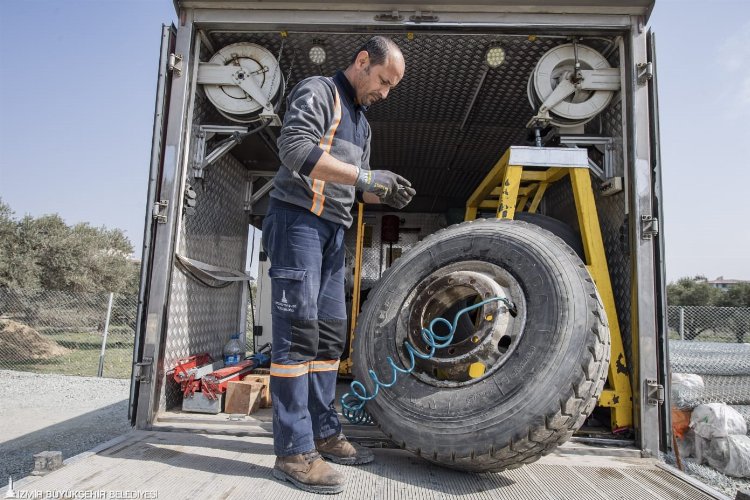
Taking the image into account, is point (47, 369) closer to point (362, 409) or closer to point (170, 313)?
point (170, 313)

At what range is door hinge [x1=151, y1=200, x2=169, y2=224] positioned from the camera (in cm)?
265

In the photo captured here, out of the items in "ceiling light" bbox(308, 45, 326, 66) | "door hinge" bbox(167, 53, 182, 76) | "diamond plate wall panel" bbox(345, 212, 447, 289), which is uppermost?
"ceiling light" bbox(308, 45, 326, 66)

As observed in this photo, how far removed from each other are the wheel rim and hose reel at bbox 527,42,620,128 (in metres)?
1.45

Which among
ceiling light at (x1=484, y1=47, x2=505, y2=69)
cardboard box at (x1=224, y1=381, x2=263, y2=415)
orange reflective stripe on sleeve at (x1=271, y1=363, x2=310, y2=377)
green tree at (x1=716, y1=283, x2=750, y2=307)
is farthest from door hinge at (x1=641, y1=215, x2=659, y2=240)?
green tree at (x1=716, y1=283, x2=750, y2=307)

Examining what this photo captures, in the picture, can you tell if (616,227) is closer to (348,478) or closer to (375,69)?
(375,69)

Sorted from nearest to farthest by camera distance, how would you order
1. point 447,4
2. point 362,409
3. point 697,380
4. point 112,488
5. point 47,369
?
1. point 112,488
2. point 362,409
3. point 447,4
4. point 697,380
5. point 47,369

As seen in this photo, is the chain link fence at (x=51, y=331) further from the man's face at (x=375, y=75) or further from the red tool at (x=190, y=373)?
the man's face at (x=375, y=75)

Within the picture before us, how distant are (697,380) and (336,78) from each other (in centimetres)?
504

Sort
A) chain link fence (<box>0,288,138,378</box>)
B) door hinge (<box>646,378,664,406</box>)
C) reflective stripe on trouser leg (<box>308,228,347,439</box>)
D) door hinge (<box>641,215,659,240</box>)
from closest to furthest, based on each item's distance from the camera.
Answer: reflective stripe on trouser leg (<box>308,228,347,439</box>), door hinge (<box>646,378,664,406</box>), door hinge (<box>641,215,659,240</box>), chain link fence (<box>0,288,138,378</box>)

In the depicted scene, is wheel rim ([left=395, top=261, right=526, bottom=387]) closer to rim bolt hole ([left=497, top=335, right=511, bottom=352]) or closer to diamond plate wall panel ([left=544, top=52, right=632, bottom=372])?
rim bolt hole ([left=497, top=335, right=511, bottom=352])

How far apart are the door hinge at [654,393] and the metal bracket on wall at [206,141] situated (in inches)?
116

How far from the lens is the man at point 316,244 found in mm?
1895

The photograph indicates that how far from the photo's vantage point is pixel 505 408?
1.84 meters

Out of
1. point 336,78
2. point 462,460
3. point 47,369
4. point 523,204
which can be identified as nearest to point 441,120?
point 523,204
